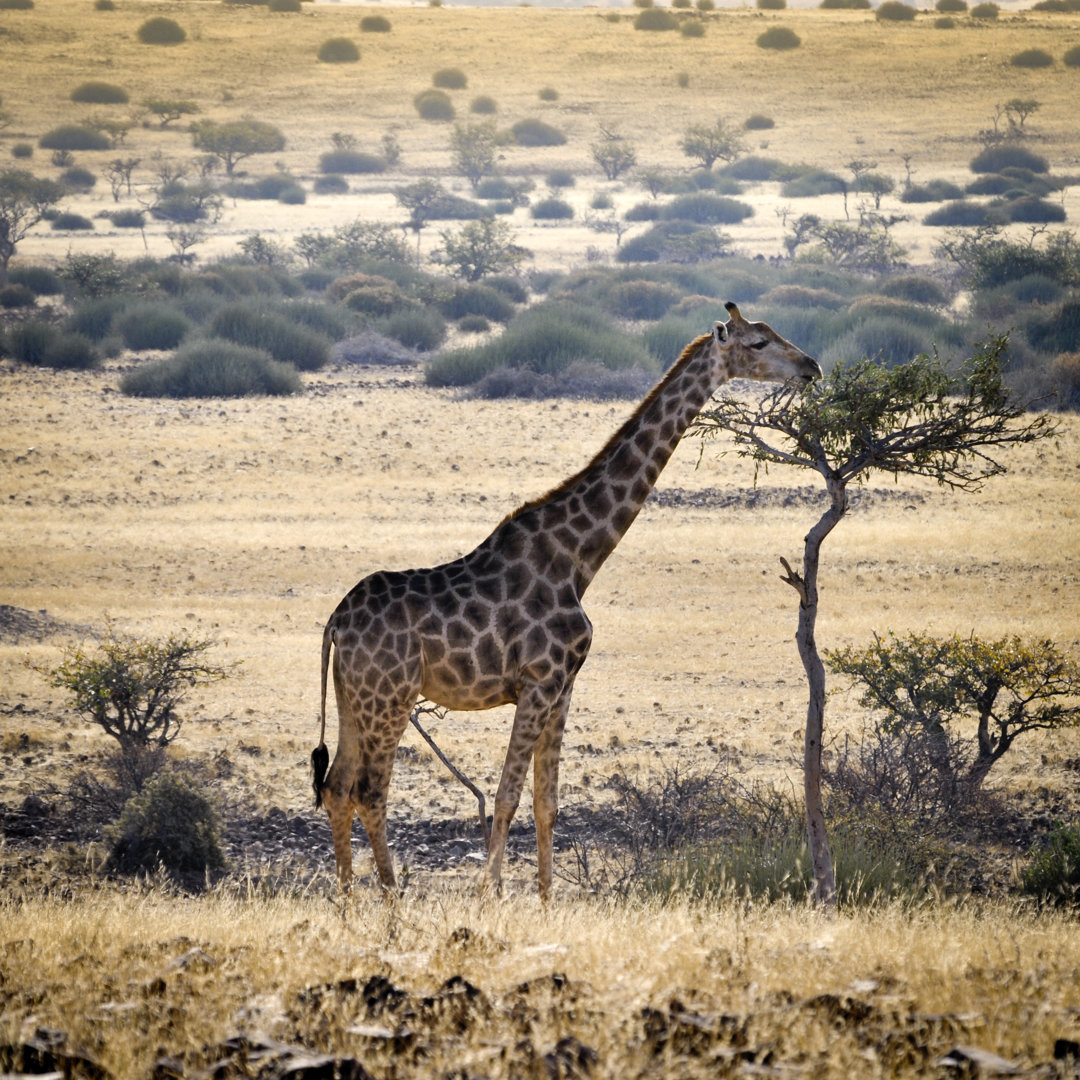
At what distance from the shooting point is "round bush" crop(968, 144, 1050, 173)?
235ft

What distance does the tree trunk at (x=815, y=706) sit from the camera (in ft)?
27.3

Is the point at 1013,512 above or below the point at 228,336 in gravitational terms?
below

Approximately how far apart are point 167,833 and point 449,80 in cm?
9965

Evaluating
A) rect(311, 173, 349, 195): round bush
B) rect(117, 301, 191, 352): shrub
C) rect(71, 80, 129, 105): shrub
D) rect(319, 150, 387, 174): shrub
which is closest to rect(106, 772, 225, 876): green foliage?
rect(117, 301, 191, 352): shrub

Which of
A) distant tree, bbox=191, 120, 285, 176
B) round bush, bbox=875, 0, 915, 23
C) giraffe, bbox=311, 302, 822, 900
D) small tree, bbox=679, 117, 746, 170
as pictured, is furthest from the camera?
round bush, bbox=875, 0, 915, 23

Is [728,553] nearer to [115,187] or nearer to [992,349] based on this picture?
[992,349]

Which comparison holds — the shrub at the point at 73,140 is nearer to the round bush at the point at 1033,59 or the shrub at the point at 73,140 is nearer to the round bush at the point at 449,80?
the round bush at the point at 449,80

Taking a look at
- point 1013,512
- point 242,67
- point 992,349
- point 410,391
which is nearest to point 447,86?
point 242,67

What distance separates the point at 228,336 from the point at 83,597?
18.1 m

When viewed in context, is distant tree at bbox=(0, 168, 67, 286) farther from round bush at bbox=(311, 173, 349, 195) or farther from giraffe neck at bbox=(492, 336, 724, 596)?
giraffe neck at bbox=(492, 336, 724, 596)

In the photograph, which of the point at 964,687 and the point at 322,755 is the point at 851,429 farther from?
the point at 964,687

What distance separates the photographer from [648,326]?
39.0 meters

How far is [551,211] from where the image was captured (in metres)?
65.1

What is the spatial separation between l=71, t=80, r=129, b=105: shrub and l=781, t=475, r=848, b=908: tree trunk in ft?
305
